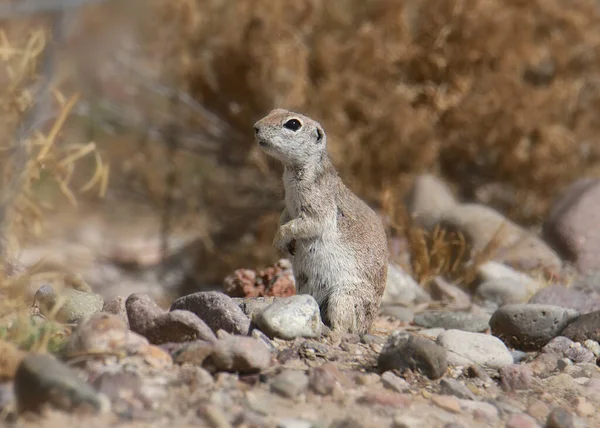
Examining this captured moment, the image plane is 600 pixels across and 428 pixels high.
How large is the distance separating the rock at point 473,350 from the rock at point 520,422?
28.1 inches

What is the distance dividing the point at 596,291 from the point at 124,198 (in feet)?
16.9

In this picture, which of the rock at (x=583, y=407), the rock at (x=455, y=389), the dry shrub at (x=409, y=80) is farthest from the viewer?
the dry shrub at (x=409, y=80)

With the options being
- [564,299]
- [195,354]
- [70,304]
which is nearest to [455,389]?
[195,354]

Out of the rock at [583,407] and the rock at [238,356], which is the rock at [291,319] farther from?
the rock at [583,407]

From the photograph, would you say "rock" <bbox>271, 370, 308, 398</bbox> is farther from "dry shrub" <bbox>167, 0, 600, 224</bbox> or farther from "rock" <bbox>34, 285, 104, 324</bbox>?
"dry shrub" <bbox>167, 0, 600, 224</bbox>

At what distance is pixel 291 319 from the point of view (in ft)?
13.7

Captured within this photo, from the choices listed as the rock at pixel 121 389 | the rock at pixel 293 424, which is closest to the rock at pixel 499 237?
the rock at pixel 293 424

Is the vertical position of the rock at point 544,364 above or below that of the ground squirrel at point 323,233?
below

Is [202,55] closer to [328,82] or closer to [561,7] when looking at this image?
[328,82]

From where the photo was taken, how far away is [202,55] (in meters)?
9.20

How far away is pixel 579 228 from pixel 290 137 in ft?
13.0

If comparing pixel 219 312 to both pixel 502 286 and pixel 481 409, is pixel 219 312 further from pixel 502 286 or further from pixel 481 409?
pixel 502 286

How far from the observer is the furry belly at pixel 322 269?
4.80 metres

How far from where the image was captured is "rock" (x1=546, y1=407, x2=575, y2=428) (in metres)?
3.58
